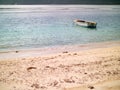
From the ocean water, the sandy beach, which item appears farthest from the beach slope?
the ocean water

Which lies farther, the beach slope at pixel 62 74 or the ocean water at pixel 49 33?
the ocean water at pixel 49 33

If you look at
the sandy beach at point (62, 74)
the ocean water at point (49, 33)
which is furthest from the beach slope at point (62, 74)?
the ocean water at point (49, 33)

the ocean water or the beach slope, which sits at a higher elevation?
the beach slope

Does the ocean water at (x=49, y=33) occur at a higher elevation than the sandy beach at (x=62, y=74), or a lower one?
lower

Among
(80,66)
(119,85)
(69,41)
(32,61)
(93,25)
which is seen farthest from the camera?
(93,25)

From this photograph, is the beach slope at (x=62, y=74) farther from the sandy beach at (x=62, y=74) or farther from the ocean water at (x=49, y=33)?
the ocean water at (x=49, y=33)

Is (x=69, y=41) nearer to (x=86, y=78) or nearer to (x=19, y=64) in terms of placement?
(x=19, y=64)

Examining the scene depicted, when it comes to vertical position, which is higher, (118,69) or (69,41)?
(118,69)

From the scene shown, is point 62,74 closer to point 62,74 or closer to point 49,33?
point 62,74

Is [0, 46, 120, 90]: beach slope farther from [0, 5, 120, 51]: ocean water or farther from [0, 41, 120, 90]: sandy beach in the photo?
[0, 5, 120, 51]: ocean water

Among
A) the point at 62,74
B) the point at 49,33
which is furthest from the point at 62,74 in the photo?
the point at 49,33

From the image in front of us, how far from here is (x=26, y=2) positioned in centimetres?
12962

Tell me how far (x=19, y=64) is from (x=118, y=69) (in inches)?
207

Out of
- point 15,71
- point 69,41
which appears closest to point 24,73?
point 15,71
